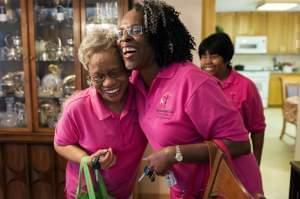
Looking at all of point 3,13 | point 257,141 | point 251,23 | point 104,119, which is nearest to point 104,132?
point 104,119

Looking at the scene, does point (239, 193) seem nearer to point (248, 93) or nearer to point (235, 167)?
point (235, 167)

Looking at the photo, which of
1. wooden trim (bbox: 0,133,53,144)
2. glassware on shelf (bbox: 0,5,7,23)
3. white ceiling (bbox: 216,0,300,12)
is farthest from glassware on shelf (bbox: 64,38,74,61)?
white ceiling (bbox: 216,0,300,12)

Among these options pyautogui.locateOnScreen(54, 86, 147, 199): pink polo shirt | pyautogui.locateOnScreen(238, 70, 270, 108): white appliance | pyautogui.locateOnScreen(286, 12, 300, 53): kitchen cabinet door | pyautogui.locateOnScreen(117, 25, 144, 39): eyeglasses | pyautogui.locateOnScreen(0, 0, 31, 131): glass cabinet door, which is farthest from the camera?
pyautogui.locateOnScreen(286, 12, 300, 53): kitchen cabinet door

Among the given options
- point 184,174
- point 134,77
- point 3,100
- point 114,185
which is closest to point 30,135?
point 3,100

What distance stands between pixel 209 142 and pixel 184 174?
0.58 ft

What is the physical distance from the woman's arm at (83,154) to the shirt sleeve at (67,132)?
0.07ft

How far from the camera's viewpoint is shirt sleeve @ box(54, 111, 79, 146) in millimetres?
1167

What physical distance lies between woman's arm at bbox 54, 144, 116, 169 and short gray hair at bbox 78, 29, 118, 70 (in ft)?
1.11

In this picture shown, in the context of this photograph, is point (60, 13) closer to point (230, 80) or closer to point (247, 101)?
point (230, 80)

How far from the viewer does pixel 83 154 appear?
115 centimetres

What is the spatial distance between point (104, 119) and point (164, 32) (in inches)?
15.8

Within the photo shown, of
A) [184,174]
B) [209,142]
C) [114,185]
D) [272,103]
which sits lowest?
[272,103]

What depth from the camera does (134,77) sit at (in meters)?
1.19

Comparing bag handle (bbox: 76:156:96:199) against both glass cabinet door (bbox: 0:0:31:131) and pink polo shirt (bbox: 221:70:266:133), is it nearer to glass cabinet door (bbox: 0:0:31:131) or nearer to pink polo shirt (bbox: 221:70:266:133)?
pink polo shirt (bbox: 221:70:266:133)
